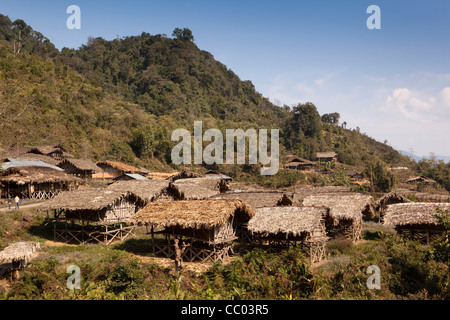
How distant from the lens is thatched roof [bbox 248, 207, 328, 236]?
14.7 metres

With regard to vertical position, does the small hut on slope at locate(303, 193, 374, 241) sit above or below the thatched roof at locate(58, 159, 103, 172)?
below

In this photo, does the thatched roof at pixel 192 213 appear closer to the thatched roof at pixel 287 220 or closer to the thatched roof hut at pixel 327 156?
the thatched roof at pixel 287 220

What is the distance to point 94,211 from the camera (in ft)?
63.1

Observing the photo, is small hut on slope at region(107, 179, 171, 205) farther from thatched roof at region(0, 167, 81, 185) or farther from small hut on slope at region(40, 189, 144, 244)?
thatched roof at region(0, 167, 81, 185)

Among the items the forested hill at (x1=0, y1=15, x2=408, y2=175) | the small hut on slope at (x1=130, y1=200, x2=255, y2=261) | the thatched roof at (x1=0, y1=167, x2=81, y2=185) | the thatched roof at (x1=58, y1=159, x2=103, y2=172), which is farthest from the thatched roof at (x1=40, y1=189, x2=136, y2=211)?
the thatched roof at (x1=58, y1=159, x2=103, y2=172)

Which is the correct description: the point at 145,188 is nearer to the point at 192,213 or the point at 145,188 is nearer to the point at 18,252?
the point at 192,213

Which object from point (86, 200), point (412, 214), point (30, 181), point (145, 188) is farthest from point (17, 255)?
point (412, 214)

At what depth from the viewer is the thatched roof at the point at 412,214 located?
18.5 metres

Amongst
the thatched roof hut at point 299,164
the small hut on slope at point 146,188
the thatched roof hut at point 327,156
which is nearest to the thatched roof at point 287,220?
the small hut on slope at point 146,188

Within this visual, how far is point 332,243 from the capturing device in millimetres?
18062

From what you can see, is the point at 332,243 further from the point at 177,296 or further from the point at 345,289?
the point at 177,296

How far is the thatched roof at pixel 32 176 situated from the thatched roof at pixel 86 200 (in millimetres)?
7540
